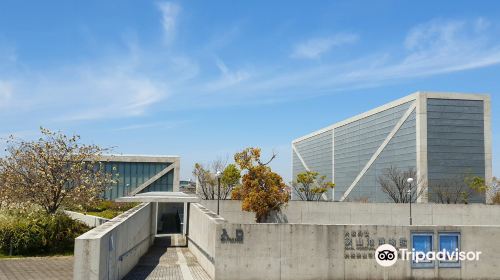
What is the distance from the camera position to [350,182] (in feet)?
340

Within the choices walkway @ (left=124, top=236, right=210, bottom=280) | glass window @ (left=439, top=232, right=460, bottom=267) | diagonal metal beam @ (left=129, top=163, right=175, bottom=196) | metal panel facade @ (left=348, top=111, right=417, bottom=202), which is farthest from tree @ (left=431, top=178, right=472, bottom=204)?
glass window @ (left=439, top=232, right=460, bottom=267)

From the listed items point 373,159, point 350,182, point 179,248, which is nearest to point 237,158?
point 179,248

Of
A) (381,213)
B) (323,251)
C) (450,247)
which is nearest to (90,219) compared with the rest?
(323,251)

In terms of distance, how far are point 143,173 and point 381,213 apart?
105 feet

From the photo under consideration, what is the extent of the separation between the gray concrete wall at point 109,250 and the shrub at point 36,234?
3164 mm

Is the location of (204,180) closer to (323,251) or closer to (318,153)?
(323,251)

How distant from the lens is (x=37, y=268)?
16.4 metres

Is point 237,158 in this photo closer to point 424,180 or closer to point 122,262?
point 122,262

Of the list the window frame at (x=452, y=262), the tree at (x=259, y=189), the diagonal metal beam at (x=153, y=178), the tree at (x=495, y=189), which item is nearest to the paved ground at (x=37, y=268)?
the window frame at (x=452, y=262)

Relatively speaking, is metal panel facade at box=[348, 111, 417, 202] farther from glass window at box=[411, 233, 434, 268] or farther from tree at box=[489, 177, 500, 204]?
glass window at box=[411, 233, 434, 268]

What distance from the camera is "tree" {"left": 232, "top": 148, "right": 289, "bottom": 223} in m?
37.4

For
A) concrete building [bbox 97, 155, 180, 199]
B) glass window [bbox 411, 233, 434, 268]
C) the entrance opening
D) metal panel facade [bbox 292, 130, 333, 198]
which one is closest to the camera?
glass window [bbox 411, 233, 434, 268]

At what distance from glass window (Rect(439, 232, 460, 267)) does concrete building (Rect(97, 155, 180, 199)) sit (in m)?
47.3

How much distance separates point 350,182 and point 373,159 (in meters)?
12.2
